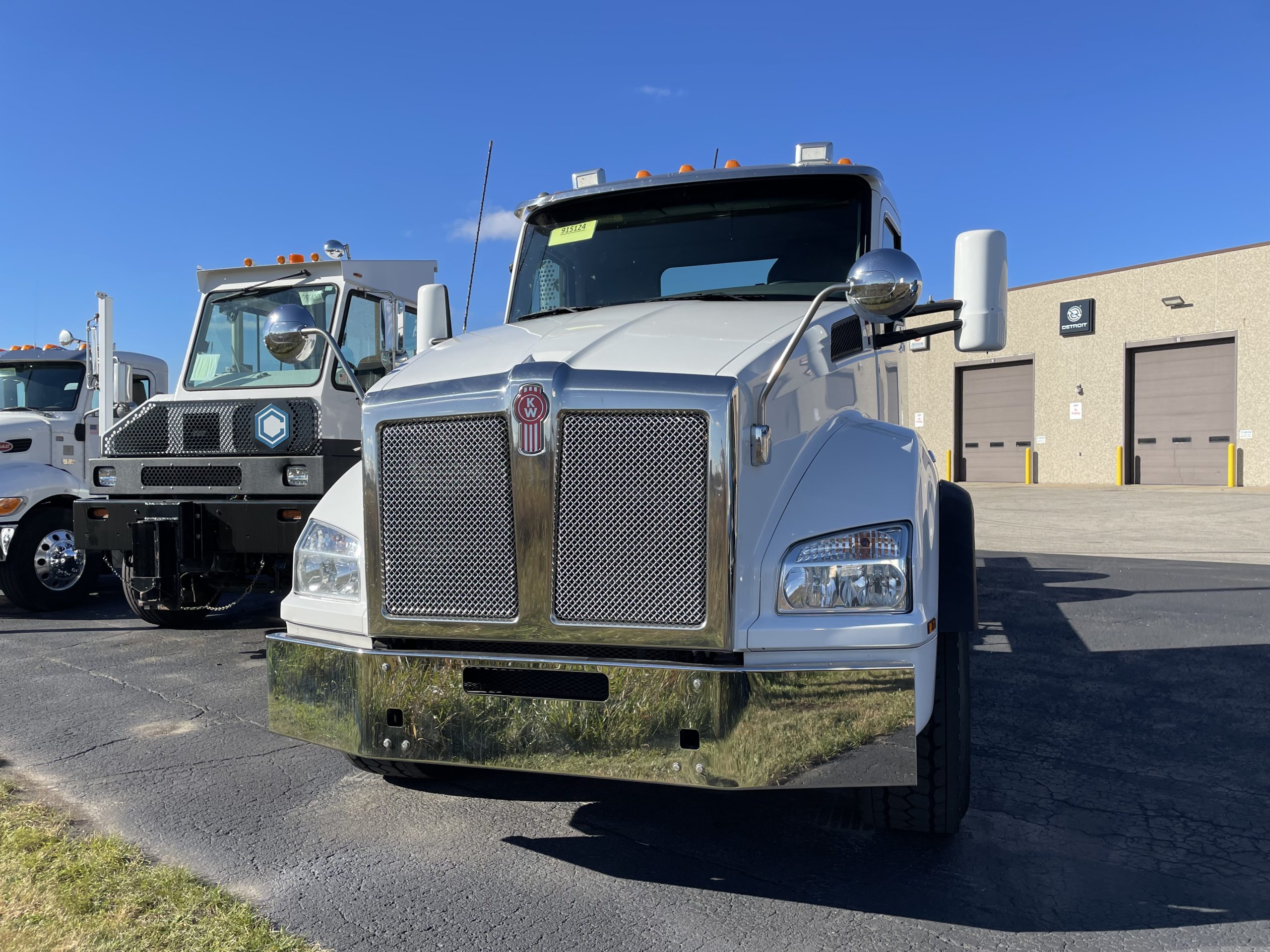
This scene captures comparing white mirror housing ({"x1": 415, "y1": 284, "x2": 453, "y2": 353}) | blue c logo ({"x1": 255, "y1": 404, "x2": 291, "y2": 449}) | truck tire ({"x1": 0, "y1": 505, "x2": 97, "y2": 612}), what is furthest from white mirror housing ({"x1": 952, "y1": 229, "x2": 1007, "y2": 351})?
truck tire ({"x1": 0, "y1": 505, "x2": 97, "y2": 612})

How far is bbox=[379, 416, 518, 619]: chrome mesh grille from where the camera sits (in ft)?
9.45

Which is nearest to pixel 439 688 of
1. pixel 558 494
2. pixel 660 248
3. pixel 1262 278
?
pixel 558 494

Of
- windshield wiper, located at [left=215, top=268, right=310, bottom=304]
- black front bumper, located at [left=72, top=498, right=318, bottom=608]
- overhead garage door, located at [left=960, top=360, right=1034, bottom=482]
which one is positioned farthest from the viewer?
overhead garage door, located at [left=960, top=360, right=1034, bottom=482]

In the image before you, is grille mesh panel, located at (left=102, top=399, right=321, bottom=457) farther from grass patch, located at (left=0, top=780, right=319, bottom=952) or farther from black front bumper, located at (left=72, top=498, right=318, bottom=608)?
grass patch, located at (left=0, top=780, right=319, bottom=952)

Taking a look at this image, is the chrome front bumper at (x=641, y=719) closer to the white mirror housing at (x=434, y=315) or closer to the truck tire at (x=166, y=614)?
the white mirror housing at (x=434, y=315)

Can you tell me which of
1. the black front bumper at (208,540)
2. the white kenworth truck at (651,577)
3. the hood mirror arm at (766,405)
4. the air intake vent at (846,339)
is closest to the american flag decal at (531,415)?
the white kenworth truck at (651,577)

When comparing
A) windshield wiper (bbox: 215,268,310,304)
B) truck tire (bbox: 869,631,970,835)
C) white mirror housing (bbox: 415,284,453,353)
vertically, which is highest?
windshield wiper (bbox: 215,268,310,304)

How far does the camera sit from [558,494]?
110 inches

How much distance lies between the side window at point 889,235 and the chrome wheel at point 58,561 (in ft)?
23.3

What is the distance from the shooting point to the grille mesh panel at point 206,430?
20.4ft

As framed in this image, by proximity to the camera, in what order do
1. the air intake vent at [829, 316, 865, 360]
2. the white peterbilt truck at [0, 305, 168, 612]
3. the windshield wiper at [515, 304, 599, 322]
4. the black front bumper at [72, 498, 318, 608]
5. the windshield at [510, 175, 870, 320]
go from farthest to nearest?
the white peterbilt truck at [0, 305, 168, 612] → the black front bumper at [72, 498, 318, 608] → the windshield wiper at [515, 304, 599, 322] → the windshield at [510, 175, 870, 320] → the air intake vent at [829, 316, 865, 360]

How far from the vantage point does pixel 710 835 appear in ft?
11.0

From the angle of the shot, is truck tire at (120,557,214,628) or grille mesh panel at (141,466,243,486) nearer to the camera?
grille mesh panel at (141,466,243,486)

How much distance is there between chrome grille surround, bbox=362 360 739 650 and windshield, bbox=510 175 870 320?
1405 mm
